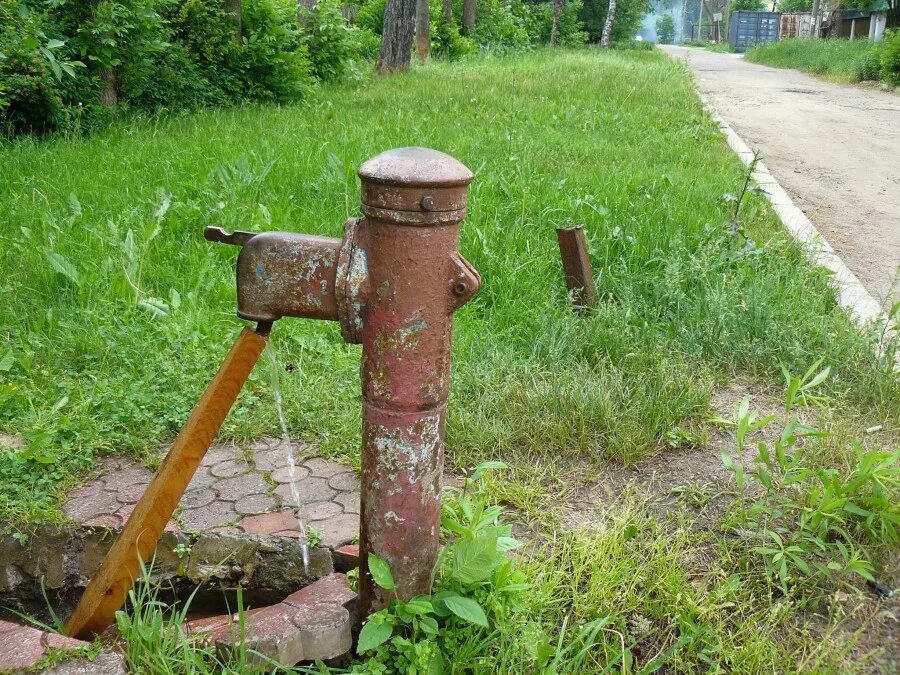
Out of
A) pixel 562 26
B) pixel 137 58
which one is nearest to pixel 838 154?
pixel 137 58

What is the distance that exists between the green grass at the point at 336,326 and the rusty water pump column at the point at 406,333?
2.96ft

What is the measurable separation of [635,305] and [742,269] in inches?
26.2

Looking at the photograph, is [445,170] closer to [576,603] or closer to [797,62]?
[576,603]

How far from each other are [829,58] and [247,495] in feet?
71.8

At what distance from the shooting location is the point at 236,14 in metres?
8.91

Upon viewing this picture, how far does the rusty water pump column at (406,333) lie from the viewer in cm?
150

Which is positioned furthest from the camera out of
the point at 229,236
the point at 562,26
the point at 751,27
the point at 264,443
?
the point at 751,27

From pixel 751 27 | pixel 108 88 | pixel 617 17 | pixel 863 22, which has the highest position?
pixel 751 27

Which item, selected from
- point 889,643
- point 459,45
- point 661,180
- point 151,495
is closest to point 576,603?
point 889,643

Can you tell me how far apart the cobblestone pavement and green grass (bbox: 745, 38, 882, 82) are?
59.1ft

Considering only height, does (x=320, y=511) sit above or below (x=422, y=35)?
below

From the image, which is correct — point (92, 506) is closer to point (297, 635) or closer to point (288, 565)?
point (288, 565)

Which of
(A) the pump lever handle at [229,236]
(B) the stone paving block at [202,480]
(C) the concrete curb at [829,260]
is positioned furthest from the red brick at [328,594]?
(C) the concrete curb at [829,260]

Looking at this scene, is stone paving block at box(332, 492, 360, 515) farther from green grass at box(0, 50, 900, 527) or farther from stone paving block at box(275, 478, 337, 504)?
green grass at box(0, 50, 900, 527)
